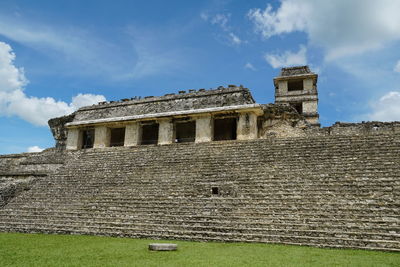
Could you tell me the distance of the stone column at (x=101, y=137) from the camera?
16297 mm

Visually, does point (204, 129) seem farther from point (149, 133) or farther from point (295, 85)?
point (295, 85)

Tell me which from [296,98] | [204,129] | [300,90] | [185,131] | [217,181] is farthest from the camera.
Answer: [300,90]

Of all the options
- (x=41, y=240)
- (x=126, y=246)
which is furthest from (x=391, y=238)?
(x=41, y=240)

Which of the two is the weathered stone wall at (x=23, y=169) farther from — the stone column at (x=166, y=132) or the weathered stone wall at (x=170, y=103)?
the stone column at (x=166, y=132)

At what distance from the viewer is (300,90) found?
24.6 metres

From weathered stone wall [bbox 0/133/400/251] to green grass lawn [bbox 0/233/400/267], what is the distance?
69cm

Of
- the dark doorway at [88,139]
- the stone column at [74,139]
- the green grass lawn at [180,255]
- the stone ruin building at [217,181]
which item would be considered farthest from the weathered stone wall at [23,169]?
the green grass lawn at [180,255]

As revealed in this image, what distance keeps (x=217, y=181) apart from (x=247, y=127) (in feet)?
14.3

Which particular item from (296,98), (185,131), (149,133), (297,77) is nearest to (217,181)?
(185,131)

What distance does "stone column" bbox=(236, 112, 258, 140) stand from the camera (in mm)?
13703

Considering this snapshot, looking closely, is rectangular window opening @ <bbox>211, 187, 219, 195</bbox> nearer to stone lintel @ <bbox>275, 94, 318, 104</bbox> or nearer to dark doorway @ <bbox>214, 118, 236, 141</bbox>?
dark doorway @ <bbox>214, 118, 236, 141</bbox>

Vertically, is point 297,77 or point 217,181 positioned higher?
point 297,77

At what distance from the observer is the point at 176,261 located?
5.25m

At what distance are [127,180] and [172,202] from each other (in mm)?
2622
